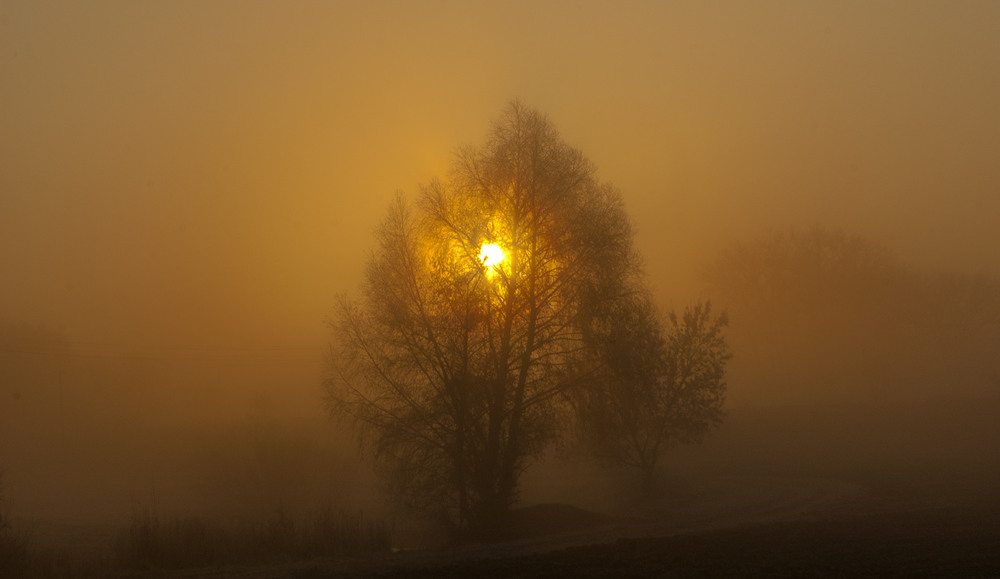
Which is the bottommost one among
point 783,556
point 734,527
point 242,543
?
point 783,556

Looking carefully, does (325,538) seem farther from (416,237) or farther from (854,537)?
(854,537)

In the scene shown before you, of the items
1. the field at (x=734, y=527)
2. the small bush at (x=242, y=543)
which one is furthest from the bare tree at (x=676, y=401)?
the small bush at (x=242, y=543)

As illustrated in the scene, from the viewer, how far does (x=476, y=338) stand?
2694 cm

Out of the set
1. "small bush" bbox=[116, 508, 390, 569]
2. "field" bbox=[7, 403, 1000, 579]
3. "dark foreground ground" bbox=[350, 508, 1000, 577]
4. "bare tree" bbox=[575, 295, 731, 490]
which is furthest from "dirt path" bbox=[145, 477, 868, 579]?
"bare tree" bbox=[575, 295, 731, 490]

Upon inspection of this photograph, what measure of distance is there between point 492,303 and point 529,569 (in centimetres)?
1183

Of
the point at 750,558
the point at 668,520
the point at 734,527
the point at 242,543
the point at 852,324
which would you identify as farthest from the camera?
the point at 852,324

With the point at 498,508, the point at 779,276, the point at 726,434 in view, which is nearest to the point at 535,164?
the point at 498,508

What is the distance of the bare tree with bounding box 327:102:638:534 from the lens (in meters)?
26.3

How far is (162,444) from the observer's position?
71625mm

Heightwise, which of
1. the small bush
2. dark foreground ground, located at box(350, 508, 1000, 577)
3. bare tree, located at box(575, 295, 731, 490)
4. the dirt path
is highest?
bare tree, located at box(575, 295, 731, 490)

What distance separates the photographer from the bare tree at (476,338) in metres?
26.3

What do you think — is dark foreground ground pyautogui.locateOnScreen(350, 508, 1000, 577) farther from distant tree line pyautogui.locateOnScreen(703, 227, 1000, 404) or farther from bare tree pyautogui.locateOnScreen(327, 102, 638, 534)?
distant tree line pyautogui.locateOnScreen(703, 227, 1000, 404)

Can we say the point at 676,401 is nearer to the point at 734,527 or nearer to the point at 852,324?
the point at 734,527

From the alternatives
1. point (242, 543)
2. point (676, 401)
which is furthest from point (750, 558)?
point (676, 401)
